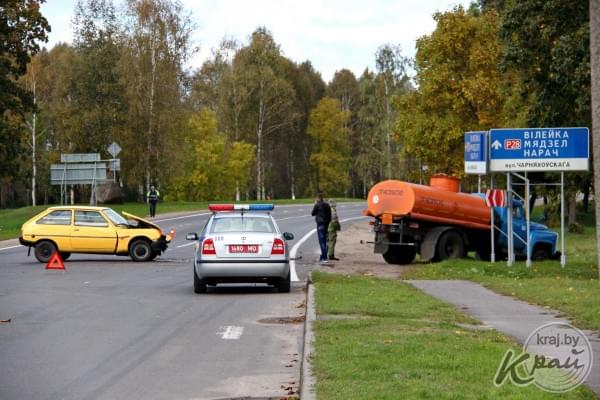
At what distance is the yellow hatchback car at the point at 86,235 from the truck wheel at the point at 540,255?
10.8 metres

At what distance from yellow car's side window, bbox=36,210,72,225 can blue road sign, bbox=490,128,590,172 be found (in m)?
11.5

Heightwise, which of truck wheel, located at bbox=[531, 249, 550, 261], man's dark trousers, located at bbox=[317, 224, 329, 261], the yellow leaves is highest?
the yellow leaves

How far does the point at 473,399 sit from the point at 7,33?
45.3m

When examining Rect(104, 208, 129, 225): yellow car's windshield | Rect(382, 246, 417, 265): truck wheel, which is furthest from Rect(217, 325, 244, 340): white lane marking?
Rect(382, 246, 417, 265): truck wheel

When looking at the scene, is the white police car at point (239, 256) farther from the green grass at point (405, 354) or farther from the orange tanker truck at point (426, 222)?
the orange tanker truck at point (426, 222)

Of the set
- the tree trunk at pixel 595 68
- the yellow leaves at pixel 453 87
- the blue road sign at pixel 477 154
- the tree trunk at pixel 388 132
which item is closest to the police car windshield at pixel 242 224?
the blue road sign at pixel 477 154

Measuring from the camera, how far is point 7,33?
49656mm

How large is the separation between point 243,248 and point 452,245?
447 inches

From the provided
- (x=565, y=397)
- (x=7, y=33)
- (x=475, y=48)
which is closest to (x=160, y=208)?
(x=7, y=33)

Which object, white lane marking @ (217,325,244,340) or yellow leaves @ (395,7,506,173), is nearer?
white lane marking @ (217,325,244,340)

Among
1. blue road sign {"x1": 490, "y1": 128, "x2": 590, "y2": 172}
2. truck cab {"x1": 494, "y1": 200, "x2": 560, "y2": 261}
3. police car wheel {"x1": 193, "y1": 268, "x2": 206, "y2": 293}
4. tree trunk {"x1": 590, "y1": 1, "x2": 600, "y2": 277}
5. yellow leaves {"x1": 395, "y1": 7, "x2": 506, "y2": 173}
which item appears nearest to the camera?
tree trunk {"x1": 590, "y1": 1, "x2": 600, "y2": 277}

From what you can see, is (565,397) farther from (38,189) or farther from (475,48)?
(38,189)

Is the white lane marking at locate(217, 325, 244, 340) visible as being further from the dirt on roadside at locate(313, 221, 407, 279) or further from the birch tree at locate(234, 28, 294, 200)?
the birch tree at locate(234, 28, 294, 200)

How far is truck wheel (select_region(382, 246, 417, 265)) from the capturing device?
29422 millimetres
